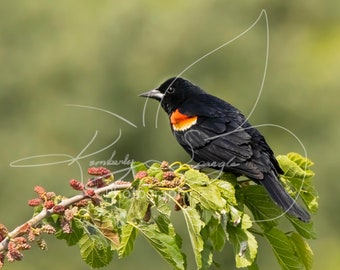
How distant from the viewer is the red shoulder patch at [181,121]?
5539 mm

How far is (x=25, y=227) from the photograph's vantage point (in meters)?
3.45

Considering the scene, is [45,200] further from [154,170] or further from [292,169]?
[292,169]

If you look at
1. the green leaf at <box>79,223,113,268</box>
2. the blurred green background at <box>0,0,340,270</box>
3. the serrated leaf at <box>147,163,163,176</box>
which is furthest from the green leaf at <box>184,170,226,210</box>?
the blurred green background at <box>0,0,340,270</box>

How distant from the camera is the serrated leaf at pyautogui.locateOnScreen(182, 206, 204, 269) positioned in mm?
3627

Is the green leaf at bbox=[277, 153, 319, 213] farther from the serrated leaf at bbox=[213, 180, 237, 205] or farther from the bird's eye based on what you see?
the bird's eye

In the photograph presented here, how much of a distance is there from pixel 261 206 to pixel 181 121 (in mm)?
1567

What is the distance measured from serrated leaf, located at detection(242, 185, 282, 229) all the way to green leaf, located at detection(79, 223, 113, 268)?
0.68m

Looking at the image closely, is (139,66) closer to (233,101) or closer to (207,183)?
(233,101)

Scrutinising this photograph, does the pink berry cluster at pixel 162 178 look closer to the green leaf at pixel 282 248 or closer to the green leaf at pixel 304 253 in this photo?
the green leaf at pixel 282 248

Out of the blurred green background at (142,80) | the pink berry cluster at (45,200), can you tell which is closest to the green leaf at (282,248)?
the pink berry cluster at (45,200)

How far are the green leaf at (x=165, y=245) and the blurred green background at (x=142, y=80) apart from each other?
13.1m

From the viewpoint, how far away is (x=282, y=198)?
4363 millimetres

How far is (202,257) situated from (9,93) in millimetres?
21072

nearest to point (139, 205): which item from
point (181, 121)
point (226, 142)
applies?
point (226, 142)
